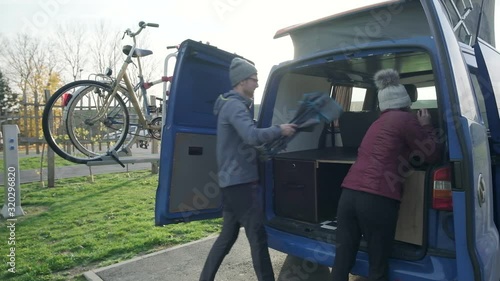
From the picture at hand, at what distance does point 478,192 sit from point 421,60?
8.18ft

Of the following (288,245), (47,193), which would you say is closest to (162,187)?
(288,245)

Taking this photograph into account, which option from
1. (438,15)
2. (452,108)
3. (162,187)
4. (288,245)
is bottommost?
(288,245)

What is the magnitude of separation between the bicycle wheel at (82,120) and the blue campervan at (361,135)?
6.06 ft

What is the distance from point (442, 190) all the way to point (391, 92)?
724mm

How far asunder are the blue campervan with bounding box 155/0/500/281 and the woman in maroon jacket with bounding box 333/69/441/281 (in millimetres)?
119

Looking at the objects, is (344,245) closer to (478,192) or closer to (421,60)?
(478,192)

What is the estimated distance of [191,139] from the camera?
10.9 feet

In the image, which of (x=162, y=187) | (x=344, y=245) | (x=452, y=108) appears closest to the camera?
(x=452, y=108)

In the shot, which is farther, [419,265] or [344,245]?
[344,245]

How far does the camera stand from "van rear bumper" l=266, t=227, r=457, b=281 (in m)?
2.16

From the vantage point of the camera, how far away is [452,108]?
2.01 meters

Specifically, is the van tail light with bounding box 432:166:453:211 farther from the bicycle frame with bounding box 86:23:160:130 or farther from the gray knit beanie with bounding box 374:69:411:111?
the bicycle frame with bounding box 86:23:160:130

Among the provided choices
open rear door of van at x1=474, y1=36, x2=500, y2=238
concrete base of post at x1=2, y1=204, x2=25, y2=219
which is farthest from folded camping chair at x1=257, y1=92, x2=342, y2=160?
concrete base of post at x1=2, y1=204, x2=25, y2=219

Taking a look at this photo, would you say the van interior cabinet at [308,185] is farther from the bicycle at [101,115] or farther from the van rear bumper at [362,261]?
the bicycle at [101,115]
